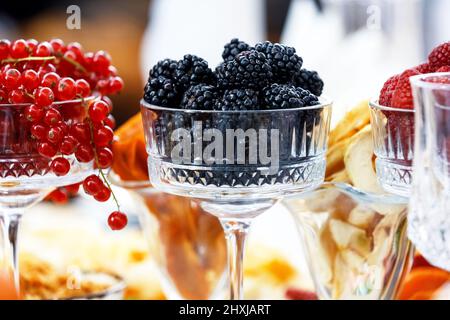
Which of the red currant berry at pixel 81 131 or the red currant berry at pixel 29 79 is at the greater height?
the red currant berry at pixel 29 79

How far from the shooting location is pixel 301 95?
499mm

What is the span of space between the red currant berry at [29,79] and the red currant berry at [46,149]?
4 cm

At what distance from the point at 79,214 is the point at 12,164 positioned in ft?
1.59

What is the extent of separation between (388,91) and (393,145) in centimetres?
4

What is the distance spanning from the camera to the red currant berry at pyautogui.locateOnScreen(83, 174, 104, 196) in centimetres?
54

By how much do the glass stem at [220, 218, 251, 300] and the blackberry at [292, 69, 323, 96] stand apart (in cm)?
11

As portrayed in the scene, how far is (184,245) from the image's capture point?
698 mm

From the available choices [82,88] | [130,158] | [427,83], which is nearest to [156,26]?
[130,158]

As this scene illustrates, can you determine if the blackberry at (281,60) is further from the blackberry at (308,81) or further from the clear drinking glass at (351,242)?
the clear drinking glass at (351,242)

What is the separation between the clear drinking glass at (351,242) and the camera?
0.60m

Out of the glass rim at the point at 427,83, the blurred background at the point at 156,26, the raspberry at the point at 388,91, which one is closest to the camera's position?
the glass rim at the point at 427,83

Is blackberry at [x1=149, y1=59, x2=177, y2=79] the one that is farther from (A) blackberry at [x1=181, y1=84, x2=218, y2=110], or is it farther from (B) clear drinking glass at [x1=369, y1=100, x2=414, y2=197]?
(B) clear drinking glass at [x1=369, y1=100, x2=414, y2=197]

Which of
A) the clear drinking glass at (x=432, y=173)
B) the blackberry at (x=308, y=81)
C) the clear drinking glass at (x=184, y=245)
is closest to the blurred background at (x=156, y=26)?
the clear drinking glass at (x=184, y=245)
